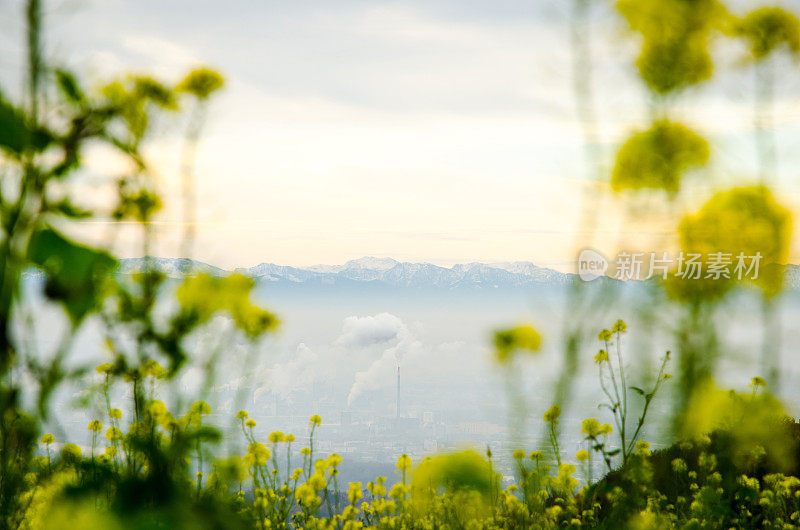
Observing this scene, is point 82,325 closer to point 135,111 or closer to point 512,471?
point 135,111

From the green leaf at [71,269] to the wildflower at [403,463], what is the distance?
6.82 feet

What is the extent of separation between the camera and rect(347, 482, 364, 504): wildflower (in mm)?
2379

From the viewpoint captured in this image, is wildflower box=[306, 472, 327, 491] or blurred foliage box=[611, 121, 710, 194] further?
wildflower box=[306, 472, 327, 491]

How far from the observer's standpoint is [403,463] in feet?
7.98

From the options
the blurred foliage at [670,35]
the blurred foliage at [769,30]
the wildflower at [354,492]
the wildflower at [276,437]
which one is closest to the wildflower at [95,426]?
the wildflower at [276,437]

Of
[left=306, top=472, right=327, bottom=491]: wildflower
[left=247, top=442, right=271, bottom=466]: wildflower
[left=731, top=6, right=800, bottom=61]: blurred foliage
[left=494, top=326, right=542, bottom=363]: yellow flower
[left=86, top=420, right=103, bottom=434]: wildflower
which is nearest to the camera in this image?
[left=86, top=420, right=103, bottom=434]: wildflower

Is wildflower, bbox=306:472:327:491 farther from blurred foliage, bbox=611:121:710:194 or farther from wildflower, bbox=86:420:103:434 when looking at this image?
blurred foliage, bbox=611:121:710:194

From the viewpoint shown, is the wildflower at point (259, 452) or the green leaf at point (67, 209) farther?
the wildflower at point (259, 452)

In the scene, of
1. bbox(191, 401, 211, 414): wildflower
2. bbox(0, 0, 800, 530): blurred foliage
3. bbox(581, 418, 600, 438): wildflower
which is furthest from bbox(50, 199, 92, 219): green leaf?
bbox(581, 418, 600, 438): wildflower

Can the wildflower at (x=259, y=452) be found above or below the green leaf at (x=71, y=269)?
below

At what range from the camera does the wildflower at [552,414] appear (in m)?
1.63

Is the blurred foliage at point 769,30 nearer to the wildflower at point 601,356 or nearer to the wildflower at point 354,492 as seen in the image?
the wildflower at point 601,356

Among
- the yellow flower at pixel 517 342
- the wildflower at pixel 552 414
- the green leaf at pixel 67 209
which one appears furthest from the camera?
the yellow flower at pixel 517 342

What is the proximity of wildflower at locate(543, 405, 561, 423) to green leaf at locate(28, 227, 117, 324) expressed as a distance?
1340mm
